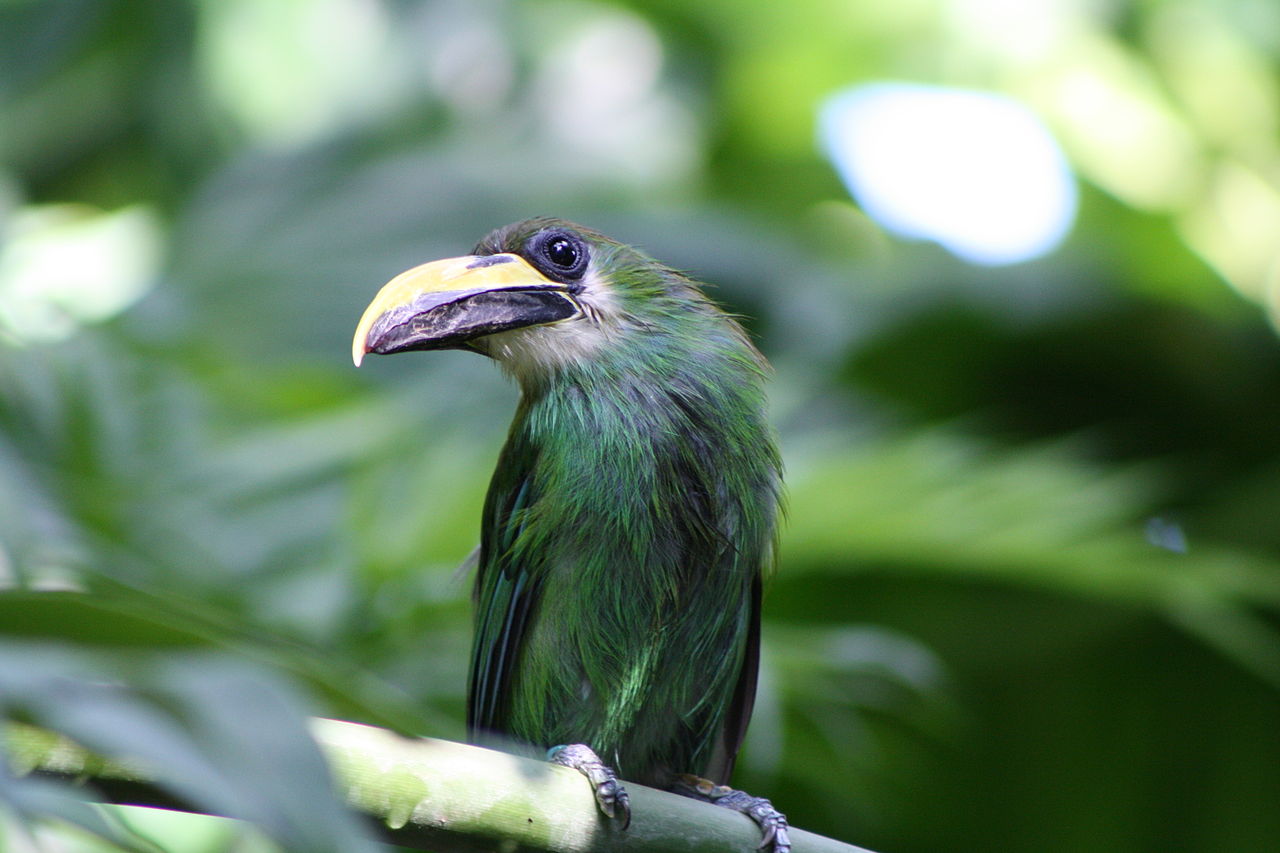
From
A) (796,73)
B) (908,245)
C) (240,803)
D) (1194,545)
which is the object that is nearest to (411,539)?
(240,803)

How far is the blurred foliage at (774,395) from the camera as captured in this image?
2637 mm

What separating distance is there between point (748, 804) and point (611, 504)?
0.45 metres

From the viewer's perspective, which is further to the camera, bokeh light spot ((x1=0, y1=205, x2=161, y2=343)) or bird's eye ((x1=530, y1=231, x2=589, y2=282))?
bokeh light spot ((x1=0, y1=205, x2=161, y2=343))

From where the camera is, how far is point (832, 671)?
3197 millimetres

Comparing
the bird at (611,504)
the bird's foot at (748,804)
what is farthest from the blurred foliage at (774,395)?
the bird's foot at (748,804)

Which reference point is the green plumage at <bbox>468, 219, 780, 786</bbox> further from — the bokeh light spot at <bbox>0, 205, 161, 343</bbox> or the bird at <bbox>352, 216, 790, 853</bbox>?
the bokeh light spot at <bbox>0, 205, 161, 343</bbox>

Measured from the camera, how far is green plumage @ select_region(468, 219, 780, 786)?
184cm

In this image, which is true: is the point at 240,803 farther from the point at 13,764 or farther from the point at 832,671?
the point at 832,671

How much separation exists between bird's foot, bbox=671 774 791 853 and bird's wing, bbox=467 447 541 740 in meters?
0.31

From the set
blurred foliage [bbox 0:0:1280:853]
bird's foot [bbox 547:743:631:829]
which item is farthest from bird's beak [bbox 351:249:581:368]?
bird's foot [bbox 547:743:631:829]

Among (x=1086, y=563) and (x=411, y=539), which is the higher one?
(x=1086, y=563)

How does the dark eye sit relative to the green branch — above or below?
above

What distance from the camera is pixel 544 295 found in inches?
77.9

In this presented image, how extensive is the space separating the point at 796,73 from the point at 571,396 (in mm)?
4222
